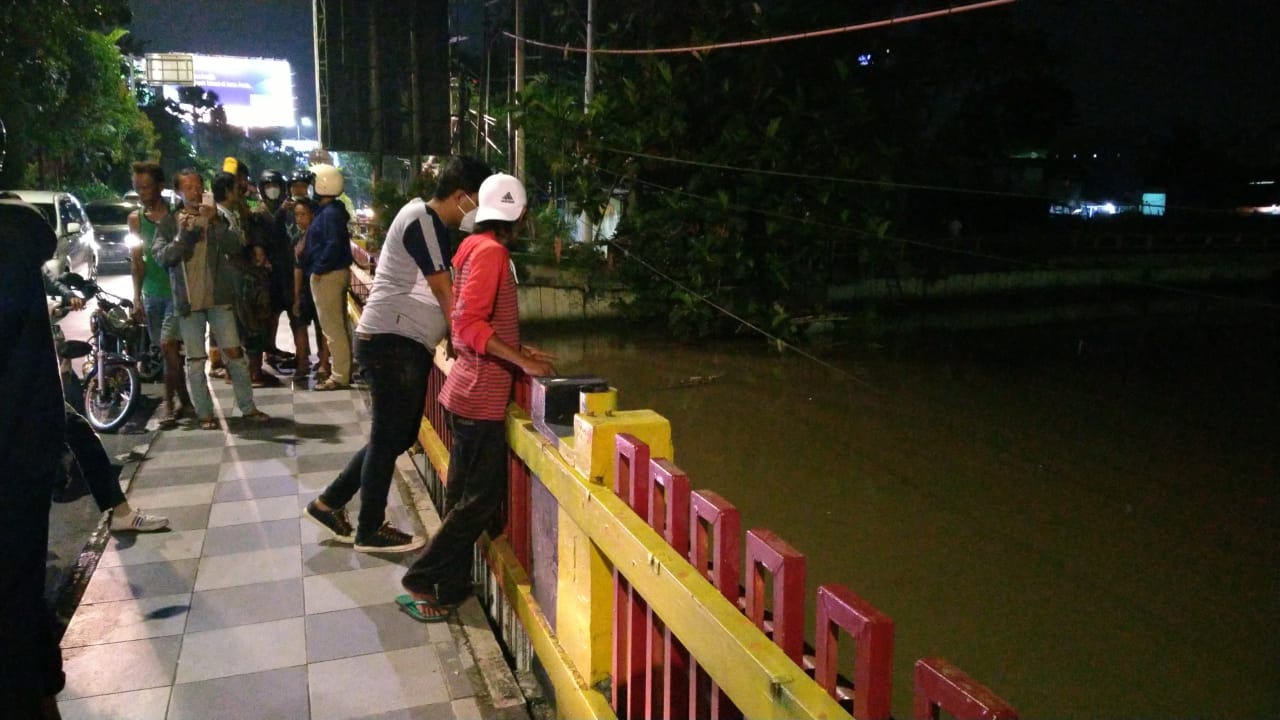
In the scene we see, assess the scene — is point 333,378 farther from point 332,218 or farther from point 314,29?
point 314,29

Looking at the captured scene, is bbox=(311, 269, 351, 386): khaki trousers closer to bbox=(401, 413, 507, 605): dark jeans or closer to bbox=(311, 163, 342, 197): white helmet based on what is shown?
→ bbox=(311, 163, 342, 197): white helmet

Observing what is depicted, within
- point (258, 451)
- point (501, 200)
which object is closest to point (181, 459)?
point (258, 451)

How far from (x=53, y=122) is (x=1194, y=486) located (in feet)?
81.7

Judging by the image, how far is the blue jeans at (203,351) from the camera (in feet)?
19.1

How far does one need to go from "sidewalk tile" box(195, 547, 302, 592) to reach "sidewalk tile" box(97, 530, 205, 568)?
6.5 inches

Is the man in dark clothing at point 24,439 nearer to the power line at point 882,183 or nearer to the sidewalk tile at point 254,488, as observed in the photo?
the sidewalk tile at point 254,488

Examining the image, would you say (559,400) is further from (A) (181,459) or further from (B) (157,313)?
(B) (157,313)

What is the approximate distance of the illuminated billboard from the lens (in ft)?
164

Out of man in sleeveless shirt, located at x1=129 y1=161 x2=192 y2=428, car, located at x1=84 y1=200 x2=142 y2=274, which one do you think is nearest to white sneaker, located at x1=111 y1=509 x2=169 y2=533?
man in sleeveless shirt, located at x1=129 y1=161 x2=192 y2=428

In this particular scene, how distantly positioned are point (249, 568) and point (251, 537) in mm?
382

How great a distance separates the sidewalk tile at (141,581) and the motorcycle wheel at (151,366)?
165 inches

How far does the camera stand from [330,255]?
6754 millimetres

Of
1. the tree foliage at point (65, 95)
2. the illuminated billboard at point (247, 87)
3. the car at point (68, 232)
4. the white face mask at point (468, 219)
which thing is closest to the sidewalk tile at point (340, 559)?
the white face mask at point (468, 219)

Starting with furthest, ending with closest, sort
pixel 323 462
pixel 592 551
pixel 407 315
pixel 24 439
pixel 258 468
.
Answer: pixel 323 462 < pixel 258 468 < pixel 407 315 < pixel 592 551 < pixel 24 439
